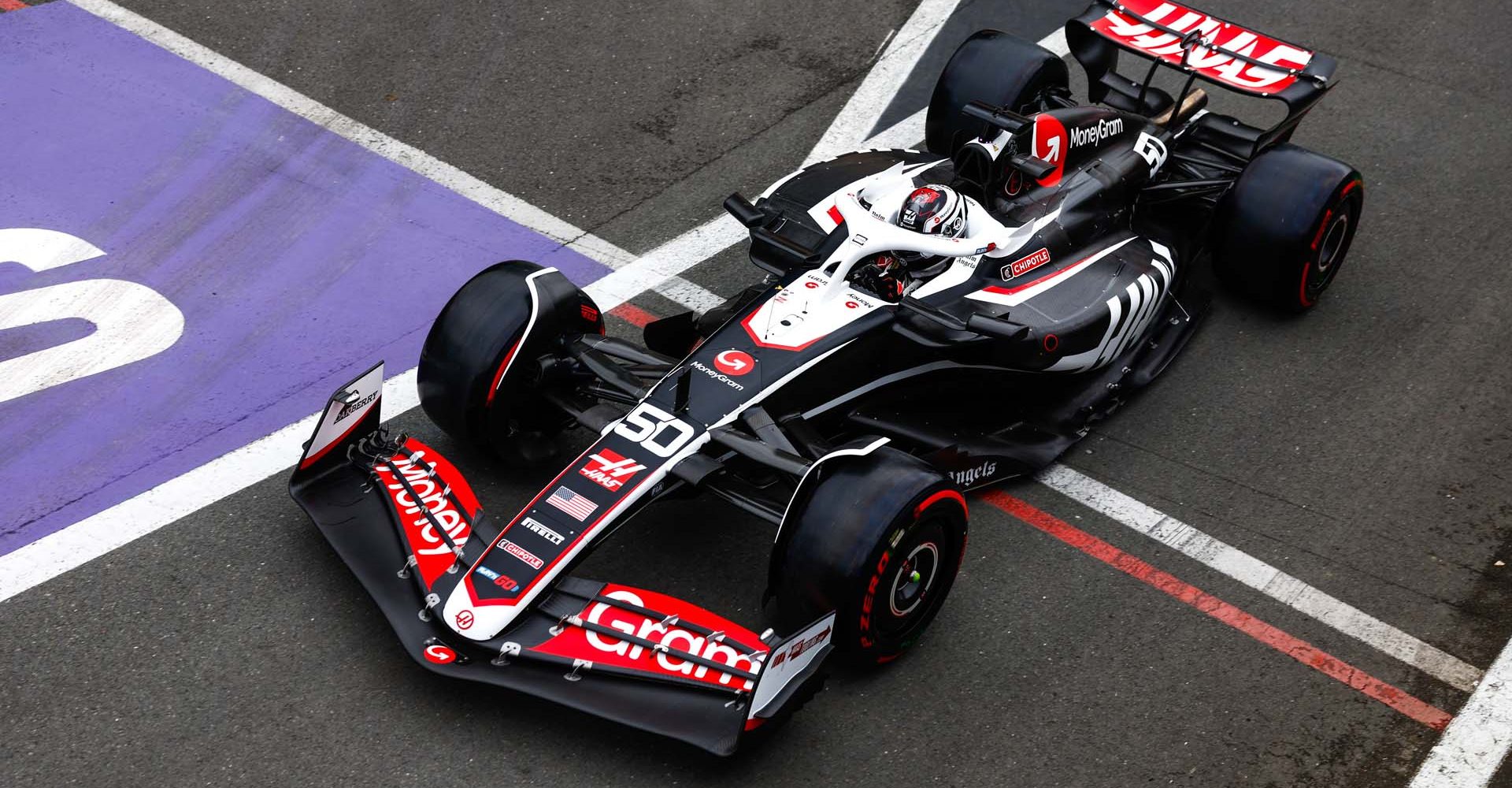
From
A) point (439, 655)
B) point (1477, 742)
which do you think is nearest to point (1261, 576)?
point (1477, 742)

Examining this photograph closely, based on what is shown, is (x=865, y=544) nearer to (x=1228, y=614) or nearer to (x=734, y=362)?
(x=734, y=362)

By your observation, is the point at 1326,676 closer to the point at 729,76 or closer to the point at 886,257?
the point at 886,257

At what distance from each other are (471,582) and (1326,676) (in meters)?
3.67

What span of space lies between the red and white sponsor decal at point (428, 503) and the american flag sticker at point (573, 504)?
386mm

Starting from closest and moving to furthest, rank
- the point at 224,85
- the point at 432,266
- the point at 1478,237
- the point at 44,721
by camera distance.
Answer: the point at 44,721 → the point at 432,266 → the point at 1478,237 → the point at 224,85

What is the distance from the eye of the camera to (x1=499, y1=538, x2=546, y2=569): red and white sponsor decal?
557 cm

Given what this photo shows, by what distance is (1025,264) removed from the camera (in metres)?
7.23

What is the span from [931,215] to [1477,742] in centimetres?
333

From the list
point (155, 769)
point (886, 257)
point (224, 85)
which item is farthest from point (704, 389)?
point (224, 85)

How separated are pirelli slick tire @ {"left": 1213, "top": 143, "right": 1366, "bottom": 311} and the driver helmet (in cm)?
194

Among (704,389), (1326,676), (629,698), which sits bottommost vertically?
(1326,676)

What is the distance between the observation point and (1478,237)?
920 centimetres

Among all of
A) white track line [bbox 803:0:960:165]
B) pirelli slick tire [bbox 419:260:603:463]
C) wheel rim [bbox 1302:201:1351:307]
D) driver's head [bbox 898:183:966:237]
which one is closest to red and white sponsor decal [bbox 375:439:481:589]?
pirelli slick tire [bbox 419:260:603:463]

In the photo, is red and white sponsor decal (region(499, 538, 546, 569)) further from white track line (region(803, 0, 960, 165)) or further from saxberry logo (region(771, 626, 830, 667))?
white track line (region(803, 0, 960, 165))
